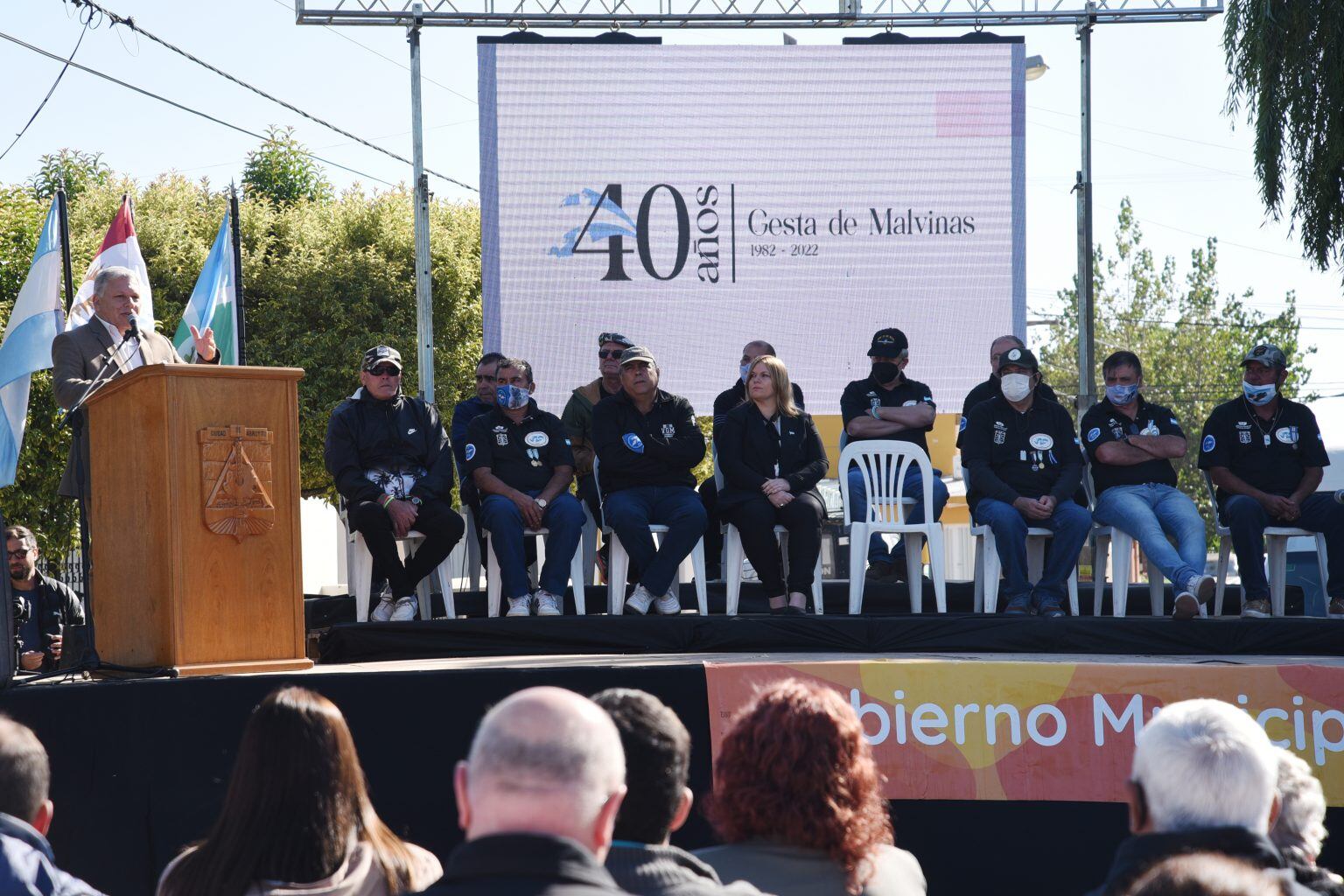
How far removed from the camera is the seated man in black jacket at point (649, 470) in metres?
7.01

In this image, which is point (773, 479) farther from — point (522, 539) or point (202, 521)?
point (202, 521)

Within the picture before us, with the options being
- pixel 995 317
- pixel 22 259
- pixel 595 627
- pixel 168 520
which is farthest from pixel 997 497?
pixel 22 259

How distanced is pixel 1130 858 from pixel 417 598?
5239 mm

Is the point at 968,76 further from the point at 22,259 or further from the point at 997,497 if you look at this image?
the point at 22,259

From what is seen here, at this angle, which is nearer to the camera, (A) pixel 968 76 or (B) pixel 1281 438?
(B) pixel 1281 438

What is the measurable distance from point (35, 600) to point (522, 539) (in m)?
2.53

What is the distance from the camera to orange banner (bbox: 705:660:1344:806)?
17.3 ft

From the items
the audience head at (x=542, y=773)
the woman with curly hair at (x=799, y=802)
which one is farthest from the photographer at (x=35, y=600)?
the audience head at (x=542, y=773)

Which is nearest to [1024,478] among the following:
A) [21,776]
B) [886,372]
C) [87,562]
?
[886,372]

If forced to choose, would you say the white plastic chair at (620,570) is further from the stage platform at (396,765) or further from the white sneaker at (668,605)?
the stage platform at (396,765)

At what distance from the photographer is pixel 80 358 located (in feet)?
19.5

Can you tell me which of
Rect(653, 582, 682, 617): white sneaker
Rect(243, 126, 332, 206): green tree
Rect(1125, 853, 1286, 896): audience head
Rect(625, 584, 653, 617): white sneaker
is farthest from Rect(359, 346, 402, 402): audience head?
Rect(243, 126, 332, 206): green tree

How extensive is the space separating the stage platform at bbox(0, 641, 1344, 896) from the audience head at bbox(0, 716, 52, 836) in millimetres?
2234

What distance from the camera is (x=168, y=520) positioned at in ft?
16.8
